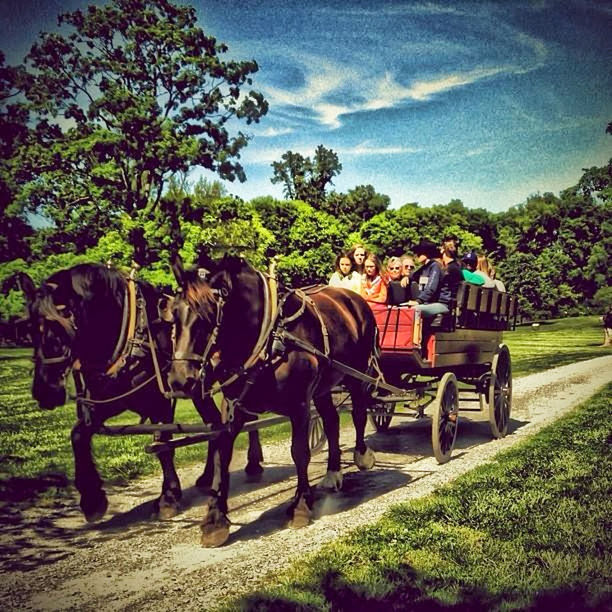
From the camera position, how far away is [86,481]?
19.1 ft

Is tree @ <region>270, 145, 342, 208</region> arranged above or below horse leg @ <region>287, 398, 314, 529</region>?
above

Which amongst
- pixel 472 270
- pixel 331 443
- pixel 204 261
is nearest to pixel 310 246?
pixel 472 270

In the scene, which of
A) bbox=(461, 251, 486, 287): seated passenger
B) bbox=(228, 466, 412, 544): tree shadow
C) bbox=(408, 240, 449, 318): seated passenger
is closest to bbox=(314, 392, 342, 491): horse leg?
bbox=(228, 466, 412, 544): tree shadow

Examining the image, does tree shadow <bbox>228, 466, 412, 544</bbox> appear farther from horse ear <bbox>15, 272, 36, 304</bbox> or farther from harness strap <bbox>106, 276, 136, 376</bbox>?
horse ear <bbox>15, 272, 36, 304</bbox>

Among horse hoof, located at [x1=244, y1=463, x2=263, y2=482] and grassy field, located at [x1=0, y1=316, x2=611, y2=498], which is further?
horse hoof, located at [x1=244, y1=463, x2=263, y2=482]

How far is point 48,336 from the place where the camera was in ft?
17.1

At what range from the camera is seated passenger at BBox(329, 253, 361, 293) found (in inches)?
363

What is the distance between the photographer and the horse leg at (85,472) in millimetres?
5809

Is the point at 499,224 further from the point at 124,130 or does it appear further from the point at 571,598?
the point at 571,598

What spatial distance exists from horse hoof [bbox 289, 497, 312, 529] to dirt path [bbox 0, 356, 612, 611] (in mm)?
76

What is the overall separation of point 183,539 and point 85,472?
3.61ft

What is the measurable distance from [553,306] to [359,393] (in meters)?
49.9

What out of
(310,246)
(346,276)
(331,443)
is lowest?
(331,443)

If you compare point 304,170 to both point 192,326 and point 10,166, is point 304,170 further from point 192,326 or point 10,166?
point 192,326
